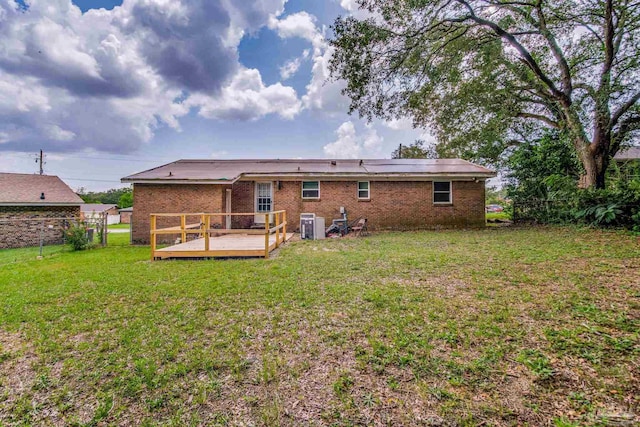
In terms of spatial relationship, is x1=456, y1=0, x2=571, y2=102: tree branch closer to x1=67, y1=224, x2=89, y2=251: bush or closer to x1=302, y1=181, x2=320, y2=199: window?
x1=302, y1=181, x2=320, y2=199: window

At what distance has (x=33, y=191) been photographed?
54.5ft

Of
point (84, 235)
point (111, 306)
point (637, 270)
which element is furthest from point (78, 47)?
point (637, 270)

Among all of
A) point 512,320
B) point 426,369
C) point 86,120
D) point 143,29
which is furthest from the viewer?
point 86,120

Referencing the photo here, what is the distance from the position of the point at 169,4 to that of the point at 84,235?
33.6 feet

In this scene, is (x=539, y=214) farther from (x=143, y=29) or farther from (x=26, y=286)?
(x=143, y=29)

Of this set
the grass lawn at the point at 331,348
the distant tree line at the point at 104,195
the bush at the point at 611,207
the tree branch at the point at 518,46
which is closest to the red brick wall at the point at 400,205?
the bush at the point at 611,207

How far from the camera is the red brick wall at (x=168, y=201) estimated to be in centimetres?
1170

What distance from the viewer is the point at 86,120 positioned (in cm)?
1728

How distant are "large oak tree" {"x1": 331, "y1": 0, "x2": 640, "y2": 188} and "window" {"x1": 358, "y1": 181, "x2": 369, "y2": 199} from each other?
331 cm

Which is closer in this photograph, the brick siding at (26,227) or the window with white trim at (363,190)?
the window with white trim at (363,190)

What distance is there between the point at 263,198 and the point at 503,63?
12070 mm

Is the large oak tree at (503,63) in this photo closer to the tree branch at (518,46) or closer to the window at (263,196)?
the tree branch at (518,46)

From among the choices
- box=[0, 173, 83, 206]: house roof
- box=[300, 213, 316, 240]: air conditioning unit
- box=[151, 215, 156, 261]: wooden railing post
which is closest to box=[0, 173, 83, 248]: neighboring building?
box=[0, 173, 83, 206]: house roof

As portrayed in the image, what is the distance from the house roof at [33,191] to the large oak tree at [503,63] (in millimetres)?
18753
